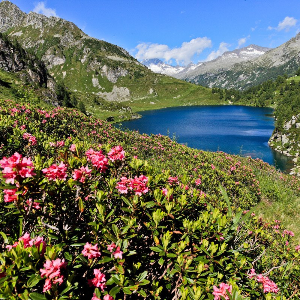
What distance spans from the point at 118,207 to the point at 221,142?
181 ft

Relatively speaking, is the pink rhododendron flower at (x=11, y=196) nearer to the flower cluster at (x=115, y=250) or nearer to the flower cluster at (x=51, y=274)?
the flower cluster at (x=51, y=274)

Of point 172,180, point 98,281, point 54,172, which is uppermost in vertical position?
point 54,172

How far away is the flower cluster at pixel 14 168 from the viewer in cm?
196

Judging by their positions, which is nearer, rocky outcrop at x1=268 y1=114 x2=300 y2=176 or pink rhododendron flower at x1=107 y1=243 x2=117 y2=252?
pink rhododendron flower at x1=107 y1=243 x2=117 y2=252

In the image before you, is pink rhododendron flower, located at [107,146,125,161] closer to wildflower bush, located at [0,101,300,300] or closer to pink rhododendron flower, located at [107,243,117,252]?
wildflower bush, located at [0,101,300,300]

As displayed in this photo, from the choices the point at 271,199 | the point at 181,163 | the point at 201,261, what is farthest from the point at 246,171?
the point at 201,261

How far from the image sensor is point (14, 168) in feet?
6.48

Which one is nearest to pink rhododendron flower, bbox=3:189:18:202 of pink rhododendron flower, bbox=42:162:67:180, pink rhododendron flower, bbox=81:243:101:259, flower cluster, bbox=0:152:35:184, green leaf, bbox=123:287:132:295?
flower cluster, bbox=0:152:35:184

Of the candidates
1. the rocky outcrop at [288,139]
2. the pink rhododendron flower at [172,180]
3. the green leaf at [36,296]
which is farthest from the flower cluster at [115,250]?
the rocky outcrop at [288,139]

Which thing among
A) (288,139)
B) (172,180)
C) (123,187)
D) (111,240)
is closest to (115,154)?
(123,187)

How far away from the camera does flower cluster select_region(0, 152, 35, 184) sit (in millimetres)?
1962

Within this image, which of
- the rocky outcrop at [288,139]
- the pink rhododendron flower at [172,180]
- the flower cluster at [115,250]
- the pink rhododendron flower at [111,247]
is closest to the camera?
the flower cluster at [115,250]

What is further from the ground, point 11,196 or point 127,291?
point 11,196

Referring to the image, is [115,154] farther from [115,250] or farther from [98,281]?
[98,281]
